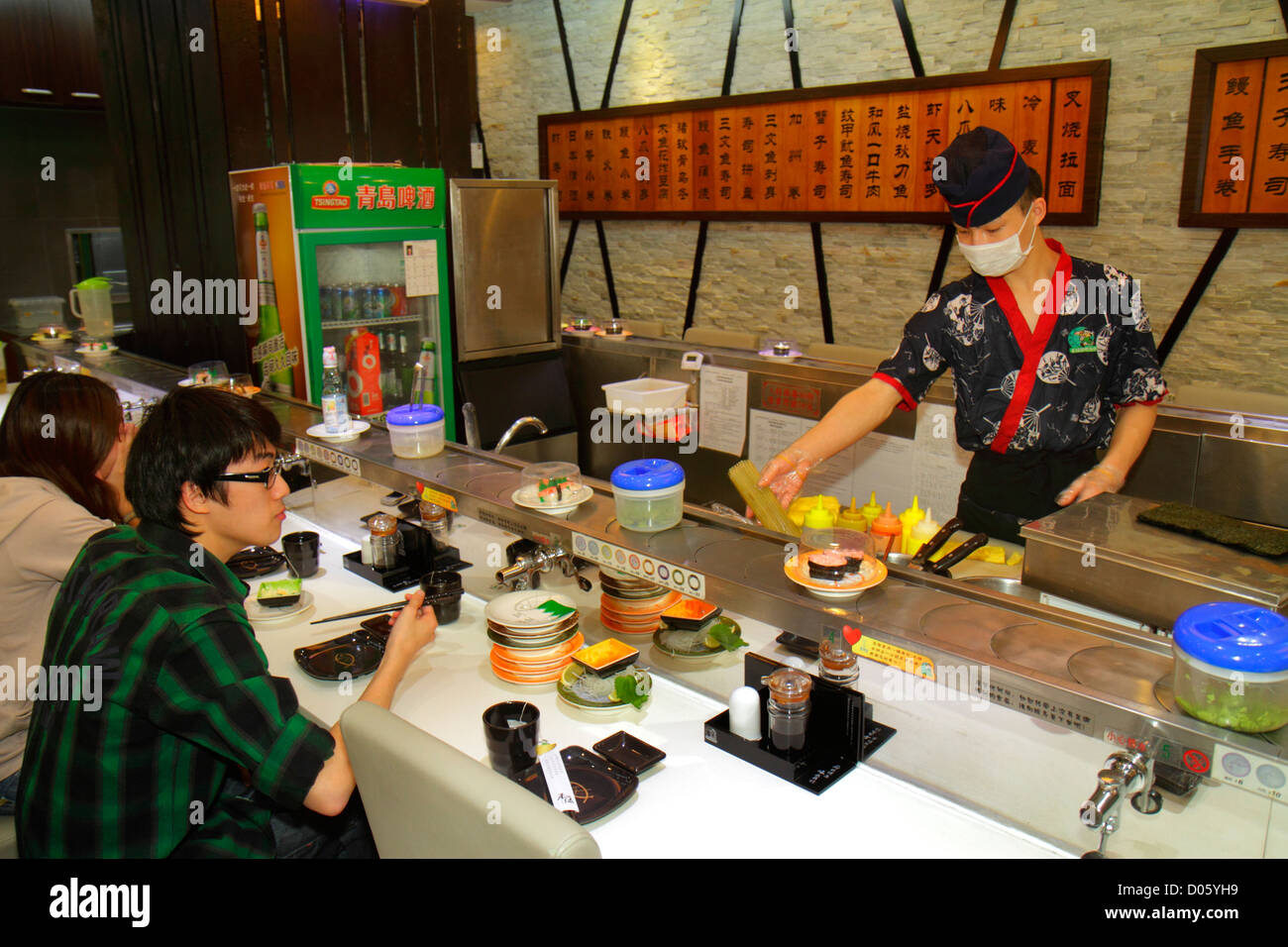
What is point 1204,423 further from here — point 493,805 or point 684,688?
point 493,805

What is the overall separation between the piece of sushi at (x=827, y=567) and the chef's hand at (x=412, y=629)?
0.88m

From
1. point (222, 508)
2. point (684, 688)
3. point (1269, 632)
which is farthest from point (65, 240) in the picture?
point (1269, 632)

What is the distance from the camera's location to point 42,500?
211cm

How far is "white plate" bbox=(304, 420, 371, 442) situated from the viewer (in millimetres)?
2920

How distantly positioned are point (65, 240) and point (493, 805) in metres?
7.26

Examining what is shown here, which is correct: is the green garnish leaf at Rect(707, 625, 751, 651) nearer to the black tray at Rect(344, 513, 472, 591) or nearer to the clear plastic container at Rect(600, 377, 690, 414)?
the black tray at Rect(344, 513, 472, 591)

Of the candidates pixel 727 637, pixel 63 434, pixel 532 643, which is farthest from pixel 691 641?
pixel 63 434

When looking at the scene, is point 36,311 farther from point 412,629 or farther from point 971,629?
→ point 971,629

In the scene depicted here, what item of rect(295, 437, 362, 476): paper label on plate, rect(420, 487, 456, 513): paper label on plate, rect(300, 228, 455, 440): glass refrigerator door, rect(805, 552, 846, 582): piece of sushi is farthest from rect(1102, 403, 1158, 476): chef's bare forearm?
rect(300, 228, 455, 440): glass refrigerator door

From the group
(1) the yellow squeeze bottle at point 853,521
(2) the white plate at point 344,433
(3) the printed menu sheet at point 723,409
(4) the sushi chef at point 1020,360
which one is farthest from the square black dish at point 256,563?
(3) the printed menu sheet at point 723,409

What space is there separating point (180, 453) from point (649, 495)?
941 millimetres

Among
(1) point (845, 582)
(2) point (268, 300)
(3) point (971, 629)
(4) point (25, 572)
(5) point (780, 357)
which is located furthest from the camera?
(5) point (780, 357)

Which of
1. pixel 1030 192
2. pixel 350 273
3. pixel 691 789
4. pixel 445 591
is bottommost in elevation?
pixel 691 789

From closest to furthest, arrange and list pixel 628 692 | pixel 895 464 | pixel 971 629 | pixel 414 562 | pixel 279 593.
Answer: pixel 971 629
pixel 628 692
pixel 279 593
pixel 414 562
pixel 895 464
